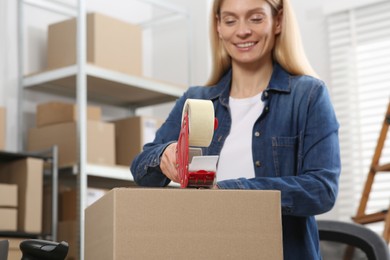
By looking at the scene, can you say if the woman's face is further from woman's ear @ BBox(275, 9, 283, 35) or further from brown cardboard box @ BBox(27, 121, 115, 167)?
brown cardboard box @ BBox(27, 121, 115, 167)

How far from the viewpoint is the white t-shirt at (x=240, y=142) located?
4.69 ft

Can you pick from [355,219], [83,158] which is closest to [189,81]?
[83,158]

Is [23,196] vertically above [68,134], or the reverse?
[68,134]

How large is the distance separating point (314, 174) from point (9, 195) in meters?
2.08

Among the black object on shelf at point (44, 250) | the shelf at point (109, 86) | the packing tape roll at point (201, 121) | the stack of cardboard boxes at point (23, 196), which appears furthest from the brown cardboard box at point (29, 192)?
the packing tape roll at point (201, 121)

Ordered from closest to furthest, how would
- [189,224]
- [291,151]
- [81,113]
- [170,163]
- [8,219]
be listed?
[189,224] < [170,163] < [291,151] < [8,219] < [81,113]

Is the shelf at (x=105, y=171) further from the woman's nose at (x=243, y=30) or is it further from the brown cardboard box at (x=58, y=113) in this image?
the woman's nose at (x=243, y=30)

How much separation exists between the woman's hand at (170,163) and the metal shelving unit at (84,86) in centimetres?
200

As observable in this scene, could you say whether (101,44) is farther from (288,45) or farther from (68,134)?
(288,45)

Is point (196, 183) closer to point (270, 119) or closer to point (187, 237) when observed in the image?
point (187, 237)

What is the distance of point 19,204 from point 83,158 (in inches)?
14.1

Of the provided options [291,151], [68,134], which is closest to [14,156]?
[68,134]

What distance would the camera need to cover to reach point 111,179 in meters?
3.88

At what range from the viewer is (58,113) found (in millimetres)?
3545
